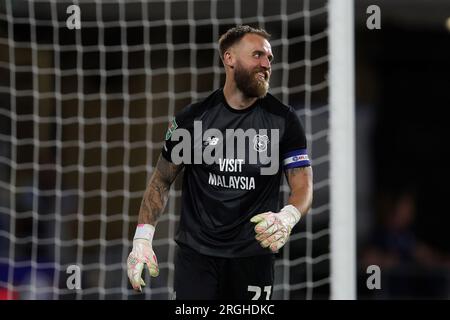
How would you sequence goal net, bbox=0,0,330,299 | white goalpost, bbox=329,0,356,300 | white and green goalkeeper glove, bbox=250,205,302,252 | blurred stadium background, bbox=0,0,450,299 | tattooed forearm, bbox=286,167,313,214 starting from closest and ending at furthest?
white and green goalkeeper glove, bbox=250,205,302,252 → tattooed forearm, bbox=286,167,313,214 → white goalpost, bbox=329,0,356,300 → goal net, bbox=0,0,330,299 → blurred stadium background, bbox=0,0,450,299

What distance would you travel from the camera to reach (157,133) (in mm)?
7891

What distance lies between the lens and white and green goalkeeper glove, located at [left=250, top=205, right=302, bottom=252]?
383 centimetres

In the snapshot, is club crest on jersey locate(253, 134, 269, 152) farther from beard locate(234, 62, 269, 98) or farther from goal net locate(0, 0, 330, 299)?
goal net locate(0, 0, 330, 299)

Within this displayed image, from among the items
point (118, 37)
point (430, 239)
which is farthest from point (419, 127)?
point (118, 37)

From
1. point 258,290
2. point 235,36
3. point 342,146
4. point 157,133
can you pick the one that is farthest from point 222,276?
point 157,133

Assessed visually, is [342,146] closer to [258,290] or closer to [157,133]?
[258,290]

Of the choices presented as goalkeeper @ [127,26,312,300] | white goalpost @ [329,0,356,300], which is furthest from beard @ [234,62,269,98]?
white goalpost @ [329,0,356,300]

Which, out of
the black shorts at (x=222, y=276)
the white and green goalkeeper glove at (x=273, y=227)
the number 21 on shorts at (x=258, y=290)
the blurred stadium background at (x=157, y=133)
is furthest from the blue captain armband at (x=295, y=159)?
the blurred stadium background at (x=157, y=133)

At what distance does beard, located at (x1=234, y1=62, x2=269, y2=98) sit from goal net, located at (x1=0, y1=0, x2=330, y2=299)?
2028 millimetres

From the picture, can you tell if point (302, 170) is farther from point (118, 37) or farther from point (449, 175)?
point (449, 175)

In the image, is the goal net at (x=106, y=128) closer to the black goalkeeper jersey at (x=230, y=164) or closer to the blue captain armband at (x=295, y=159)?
the black goalkeeper jersey at (x=230, y=164)

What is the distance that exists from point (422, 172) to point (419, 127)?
481 mm

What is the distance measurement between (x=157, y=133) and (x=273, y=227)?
4.16 metres

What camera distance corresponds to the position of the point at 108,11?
294 inches
